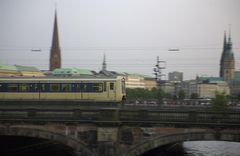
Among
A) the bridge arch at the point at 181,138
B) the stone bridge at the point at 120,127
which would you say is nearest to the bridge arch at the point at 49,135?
the stone bridge at the point at 120,127

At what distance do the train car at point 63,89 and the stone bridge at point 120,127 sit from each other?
12486 millimetres

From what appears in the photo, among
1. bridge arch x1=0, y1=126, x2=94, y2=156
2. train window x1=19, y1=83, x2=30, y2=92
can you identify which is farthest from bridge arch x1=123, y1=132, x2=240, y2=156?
train window x1=19, y1=83, x2=30, y2=92

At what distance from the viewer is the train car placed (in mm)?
36469

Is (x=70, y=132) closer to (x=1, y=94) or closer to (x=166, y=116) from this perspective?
(x=166, y=116)

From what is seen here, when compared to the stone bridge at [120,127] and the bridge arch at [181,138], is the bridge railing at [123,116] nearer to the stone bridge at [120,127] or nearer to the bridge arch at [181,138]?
the stone bridge at [120,127]

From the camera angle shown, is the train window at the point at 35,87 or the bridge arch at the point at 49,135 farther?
the train window at the point at 35,87

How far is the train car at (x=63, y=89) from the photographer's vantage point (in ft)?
120

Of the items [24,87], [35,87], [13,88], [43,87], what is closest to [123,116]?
[43,87]

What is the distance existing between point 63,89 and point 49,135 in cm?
1391

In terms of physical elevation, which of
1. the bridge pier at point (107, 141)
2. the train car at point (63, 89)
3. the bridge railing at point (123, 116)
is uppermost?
the train car at point (63, 89)

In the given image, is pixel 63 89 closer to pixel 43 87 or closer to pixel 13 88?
pixel 43 87

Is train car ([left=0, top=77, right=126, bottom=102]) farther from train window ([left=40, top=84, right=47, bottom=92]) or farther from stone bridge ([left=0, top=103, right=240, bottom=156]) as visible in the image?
stone bridge ([left=0, top=103, right=240, bottom=156])

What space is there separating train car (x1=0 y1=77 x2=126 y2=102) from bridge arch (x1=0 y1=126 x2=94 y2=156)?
12.7 metres

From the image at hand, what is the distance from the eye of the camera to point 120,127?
74.2 feet
